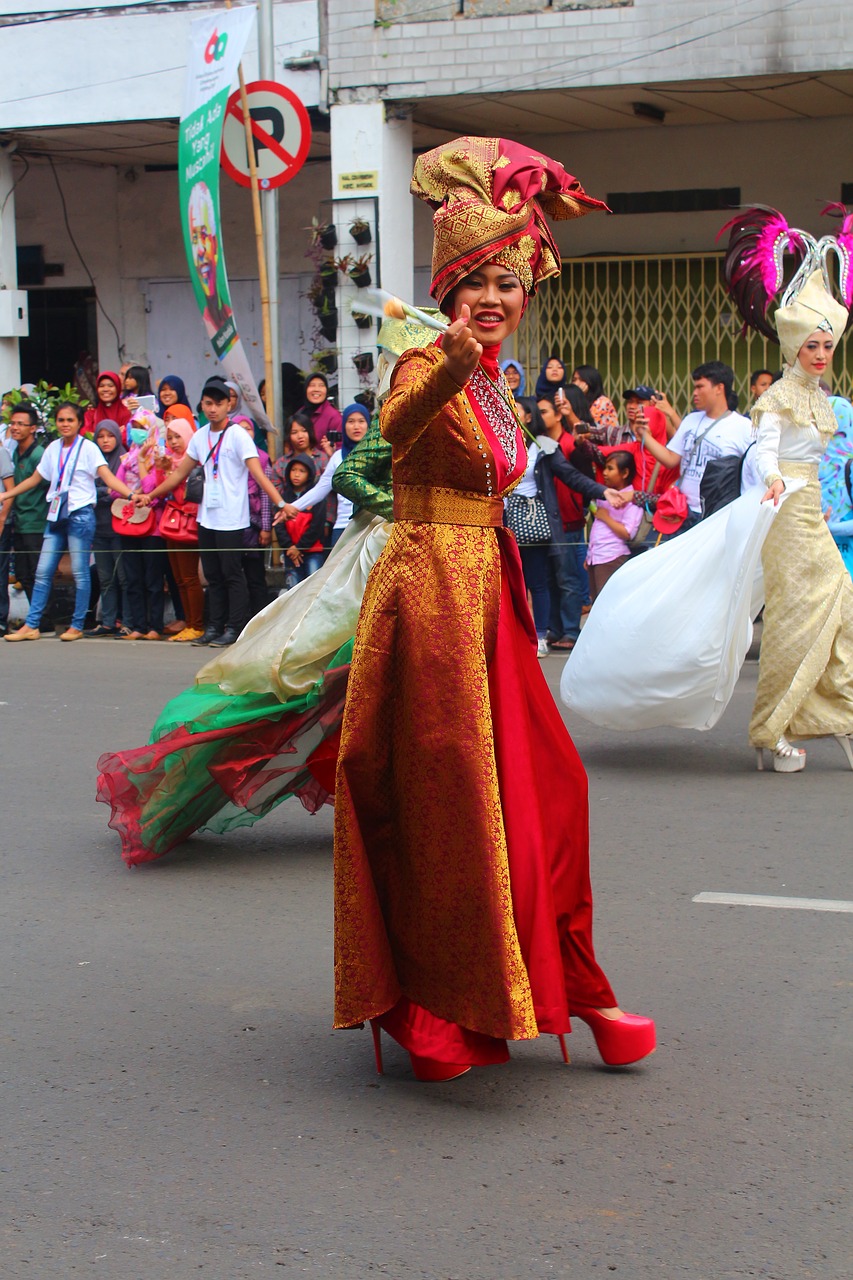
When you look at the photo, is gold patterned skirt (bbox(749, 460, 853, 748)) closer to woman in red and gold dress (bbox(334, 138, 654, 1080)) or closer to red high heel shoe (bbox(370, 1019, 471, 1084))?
woman in red and gold dress (bbox(334, 138, 654, 1080))

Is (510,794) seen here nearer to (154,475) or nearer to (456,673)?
(456,673)

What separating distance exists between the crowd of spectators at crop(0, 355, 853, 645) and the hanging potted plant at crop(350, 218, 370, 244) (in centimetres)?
205

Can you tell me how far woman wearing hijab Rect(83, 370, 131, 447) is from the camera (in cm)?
1330

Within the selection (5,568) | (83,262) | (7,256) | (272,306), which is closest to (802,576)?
(272,306)

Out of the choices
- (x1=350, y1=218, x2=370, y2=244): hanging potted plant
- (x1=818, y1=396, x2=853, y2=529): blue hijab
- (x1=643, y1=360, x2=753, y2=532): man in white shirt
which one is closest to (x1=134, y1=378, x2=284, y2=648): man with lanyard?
(x1=643, y1=360, x2=753, y2=532): man in white shirt

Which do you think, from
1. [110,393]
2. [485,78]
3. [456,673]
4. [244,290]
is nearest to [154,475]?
[110,393]

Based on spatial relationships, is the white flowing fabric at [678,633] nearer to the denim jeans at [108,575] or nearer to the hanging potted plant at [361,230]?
the denim jeans at [108,575]

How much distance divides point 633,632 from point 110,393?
7519mm

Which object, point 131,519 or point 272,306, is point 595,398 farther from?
point 131,519

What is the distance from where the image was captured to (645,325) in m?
15.7

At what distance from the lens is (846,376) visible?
15.2 meters

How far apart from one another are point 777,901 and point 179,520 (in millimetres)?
7604

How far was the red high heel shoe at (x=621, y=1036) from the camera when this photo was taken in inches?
145

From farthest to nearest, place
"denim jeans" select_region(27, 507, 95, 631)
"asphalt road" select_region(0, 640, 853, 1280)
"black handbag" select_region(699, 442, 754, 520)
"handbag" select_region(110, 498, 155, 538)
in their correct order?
"denim jeans" select_region(27, 507, 95, 631) → "handbag" select_region(110, 498, 155, 538) → "black handbag" select_region(699, 442, 754, 520) → "asphalt road" select_region(0, 640, 853, 1280)
